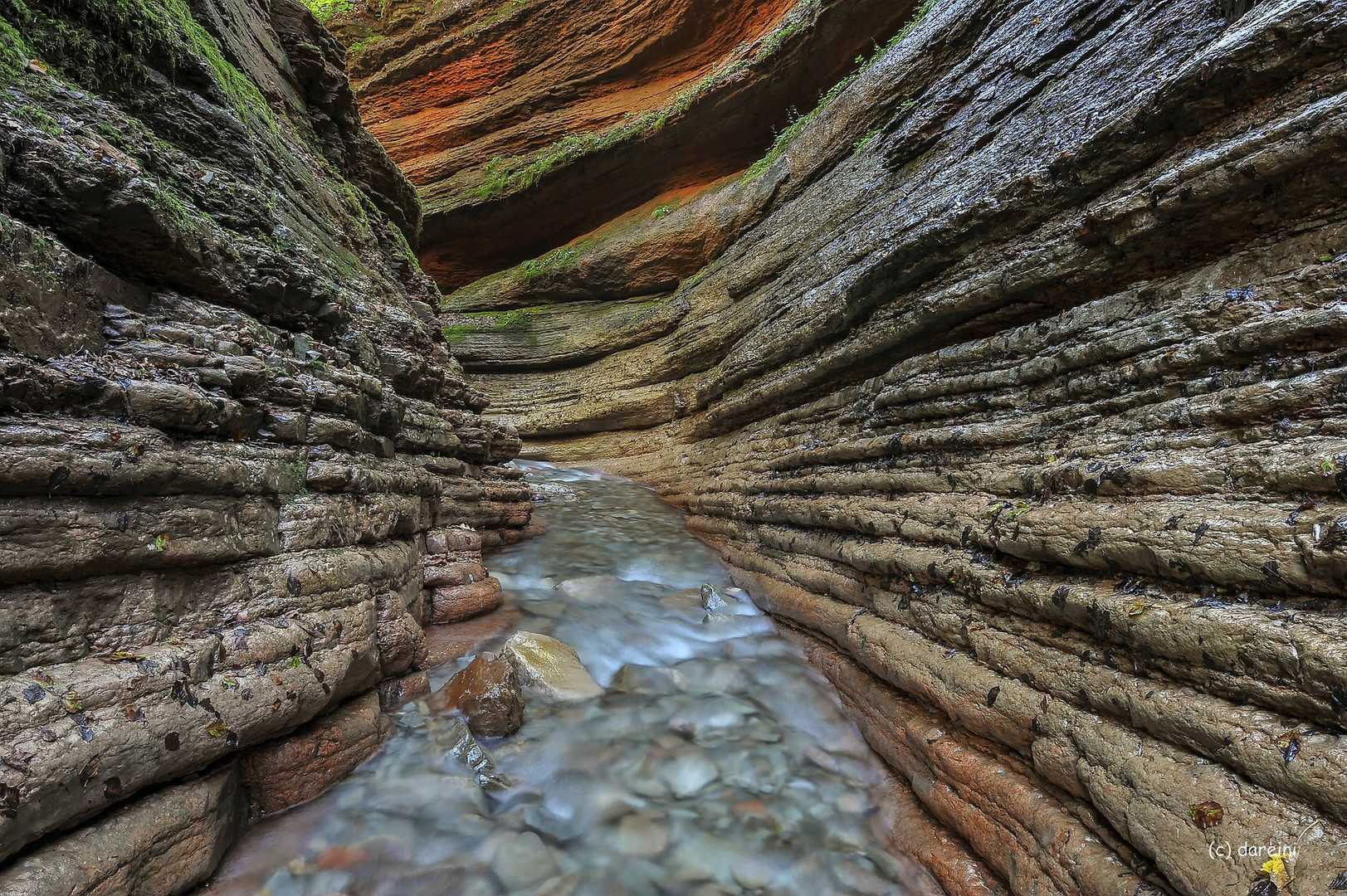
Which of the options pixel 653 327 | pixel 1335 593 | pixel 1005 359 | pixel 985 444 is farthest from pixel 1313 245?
pixel 653 327

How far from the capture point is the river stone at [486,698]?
10.4 ft

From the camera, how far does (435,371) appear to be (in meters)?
5.88

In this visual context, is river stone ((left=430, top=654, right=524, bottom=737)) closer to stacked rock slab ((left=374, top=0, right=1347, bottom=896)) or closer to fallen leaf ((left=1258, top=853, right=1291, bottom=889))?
stacked rock slab ((left=374, top=0, right=1347, bottom=896))

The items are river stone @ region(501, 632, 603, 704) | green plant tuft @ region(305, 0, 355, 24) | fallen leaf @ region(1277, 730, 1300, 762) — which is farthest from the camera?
green plant tuft @ region(305, 0, 355, 24)

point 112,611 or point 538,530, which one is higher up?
point 112,611

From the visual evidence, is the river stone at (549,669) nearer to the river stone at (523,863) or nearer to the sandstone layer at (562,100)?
the river stone at (523,863)

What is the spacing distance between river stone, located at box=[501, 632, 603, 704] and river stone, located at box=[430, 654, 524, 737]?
16 centimetres

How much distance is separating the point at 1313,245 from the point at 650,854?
4390 millimetres

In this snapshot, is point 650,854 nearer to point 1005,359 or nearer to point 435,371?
point 1005,359

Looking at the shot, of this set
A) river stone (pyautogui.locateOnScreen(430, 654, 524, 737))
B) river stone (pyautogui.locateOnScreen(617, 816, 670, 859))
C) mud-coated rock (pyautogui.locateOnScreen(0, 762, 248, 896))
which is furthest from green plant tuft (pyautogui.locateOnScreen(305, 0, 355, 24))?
river stone (pyautogui.locateOnScreen(617, 816, 670, 859))

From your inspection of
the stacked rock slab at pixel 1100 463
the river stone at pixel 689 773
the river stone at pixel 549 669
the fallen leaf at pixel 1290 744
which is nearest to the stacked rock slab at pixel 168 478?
the river stone at pixel 549 669

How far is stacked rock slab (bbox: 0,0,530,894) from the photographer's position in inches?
70.9

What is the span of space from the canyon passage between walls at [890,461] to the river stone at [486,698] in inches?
10.1

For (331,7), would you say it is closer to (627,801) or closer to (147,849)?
(147,849)
